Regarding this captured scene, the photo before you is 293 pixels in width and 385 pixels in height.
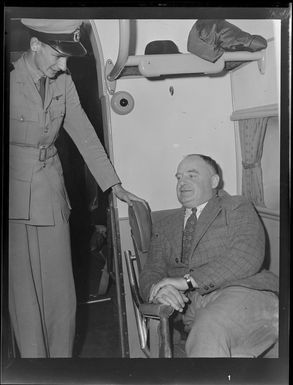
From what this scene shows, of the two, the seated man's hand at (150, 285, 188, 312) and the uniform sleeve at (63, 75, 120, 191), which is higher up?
the uniform sleeve at (63, 75, 120, 191)

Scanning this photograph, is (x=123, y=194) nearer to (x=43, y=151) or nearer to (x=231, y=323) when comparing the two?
(x=43, y=151)

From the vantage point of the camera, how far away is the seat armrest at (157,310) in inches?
58.4

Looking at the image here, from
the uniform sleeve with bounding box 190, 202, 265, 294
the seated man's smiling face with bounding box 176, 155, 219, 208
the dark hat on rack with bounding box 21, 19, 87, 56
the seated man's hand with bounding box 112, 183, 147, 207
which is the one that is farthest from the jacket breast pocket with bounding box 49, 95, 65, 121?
the uniform sleeve with bounding box 190, 202, 265, 294

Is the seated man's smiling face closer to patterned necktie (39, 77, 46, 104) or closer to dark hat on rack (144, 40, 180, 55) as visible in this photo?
dark hat on rack (144, 40, 180, 55)

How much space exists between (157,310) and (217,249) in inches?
10.0

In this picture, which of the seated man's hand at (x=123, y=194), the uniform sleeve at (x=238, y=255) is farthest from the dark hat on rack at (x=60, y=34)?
the uniform sleeve at (x=238, y=255)

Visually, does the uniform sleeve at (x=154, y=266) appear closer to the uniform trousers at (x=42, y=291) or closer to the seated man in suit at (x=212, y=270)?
the seated man in suit at (x=212, y=270)

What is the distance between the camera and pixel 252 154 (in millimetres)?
1522

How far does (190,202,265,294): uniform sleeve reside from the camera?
149 centimetres

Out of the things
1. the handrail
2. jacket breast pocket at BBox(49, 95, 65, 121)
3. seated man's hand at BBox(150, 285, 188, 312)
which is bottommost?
seated man's hand at BBox(150, 285, 188, 312)

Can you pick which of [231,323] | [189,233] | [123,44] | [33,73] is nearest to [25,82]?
[33,73]

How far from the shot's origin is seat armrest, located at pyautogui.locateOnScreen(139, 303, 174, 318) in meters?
1.48

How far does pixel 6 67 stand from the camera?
4.80ft

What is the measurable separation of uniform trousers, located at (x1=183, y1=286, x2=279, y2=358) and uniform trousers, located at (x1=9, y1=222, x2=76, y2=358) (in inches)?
14.4
